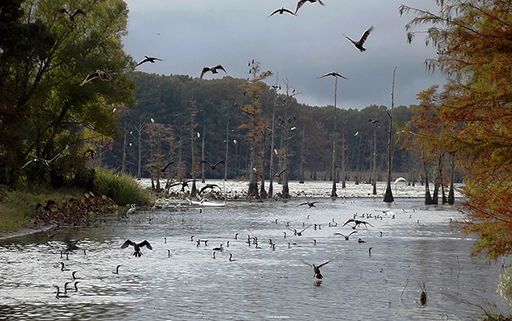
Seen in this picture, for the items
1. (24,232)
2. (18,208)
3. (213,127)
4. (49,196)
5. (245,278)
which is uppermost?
(213,127)

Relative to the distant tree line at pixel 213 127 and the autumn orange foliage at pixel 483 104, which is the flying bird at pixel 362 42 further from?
the distant tree line at pixel 213 127

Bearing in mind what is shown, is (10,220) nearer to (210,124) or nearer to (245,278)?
(245,278)

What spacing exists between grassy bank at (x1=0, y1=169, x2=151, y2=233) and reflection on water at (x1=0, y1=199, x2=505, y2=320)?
7.79 feet

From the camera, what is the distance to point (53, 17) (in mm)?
41844

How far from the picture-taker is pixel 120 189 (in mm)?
47312

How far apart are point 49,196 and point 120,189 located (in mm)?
9117

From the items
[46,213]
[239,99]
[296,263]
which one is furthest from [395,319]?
[239,99]

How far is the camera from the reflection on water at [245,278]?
12.9m

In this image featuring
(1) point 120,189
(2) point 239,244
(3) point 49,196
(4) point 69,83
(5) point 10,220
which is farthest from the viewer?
(1) point 120,189

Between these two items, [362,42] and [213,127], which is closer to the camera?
[362,42]

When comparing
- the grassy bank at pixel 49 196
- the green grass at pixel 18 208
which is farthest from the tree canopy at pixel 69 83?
the green grass at pixel 18 208

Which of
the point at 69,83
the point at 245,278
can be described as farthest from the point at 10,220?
the point at 69,83

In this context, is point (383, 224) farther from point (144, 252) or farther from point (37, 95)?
point (37, 95)

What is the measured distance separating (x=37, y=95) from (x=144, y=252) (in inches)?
834
